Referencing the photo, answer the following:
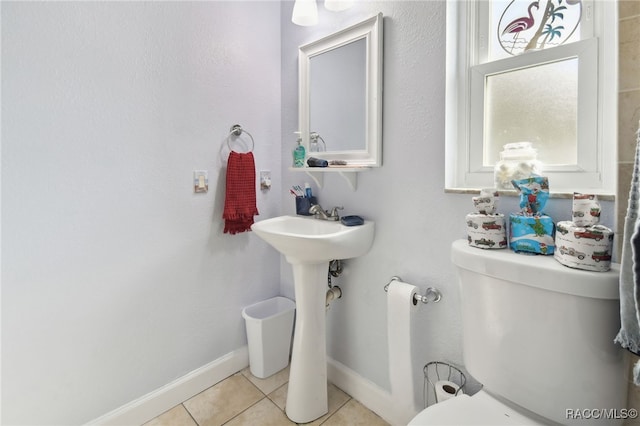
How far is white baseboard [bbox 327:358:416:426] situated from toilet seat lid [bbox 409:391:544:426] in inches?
18.1

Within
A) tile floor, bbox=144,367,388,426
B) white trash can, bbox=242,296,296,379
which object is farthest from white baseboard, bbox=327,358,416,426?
white trash can, bbox=242,296,296,379

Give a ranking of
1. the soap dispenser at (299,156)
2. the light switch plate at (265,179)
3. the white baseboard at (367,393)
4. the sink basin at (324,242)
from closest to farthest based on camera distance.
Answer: the sink basin at (324,242) → the white baseboard at (367,393) → the soap dispenser at (299,156) → the light switch plate at (265,179)

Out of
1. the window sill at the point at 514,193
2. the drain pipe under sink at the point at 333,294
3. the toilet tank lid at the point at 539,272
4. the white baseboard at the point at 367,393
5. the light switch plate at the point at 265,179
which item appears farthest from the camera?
the light switch plate at the point at 265,179

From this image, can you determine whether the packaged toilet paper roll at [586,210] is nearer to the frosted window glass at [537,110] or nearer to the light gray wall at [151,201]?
the light gray wall at [151,201]

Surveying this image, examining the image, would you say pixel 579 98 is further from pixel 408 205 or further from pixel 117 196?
pixel 117 196

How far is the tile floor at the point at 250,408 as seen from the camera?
1.35 m

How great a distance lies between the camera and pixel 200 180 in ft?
4.92

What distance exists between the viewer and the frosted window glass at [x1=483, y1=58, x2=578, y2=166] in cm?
97

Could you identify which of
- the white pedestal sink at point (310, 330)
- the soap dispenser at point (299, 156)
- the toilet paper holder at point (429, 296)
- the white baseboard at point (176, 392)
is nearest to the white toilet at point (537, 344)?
the toilet paper holder at point (429, 296)

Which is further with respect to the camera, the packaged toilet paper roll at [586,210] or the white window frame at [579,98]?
the white window frame at [579,98]

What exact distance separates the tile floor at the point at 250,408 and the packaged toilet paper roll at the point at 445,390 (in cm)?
43

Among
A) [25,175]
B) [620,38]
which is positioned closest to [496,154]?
[620,38]

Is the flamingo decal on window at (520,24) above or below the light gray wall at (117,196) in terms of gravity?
above

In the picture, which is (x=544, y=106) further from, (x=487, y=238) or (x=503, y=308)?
(x=503, y=308)
